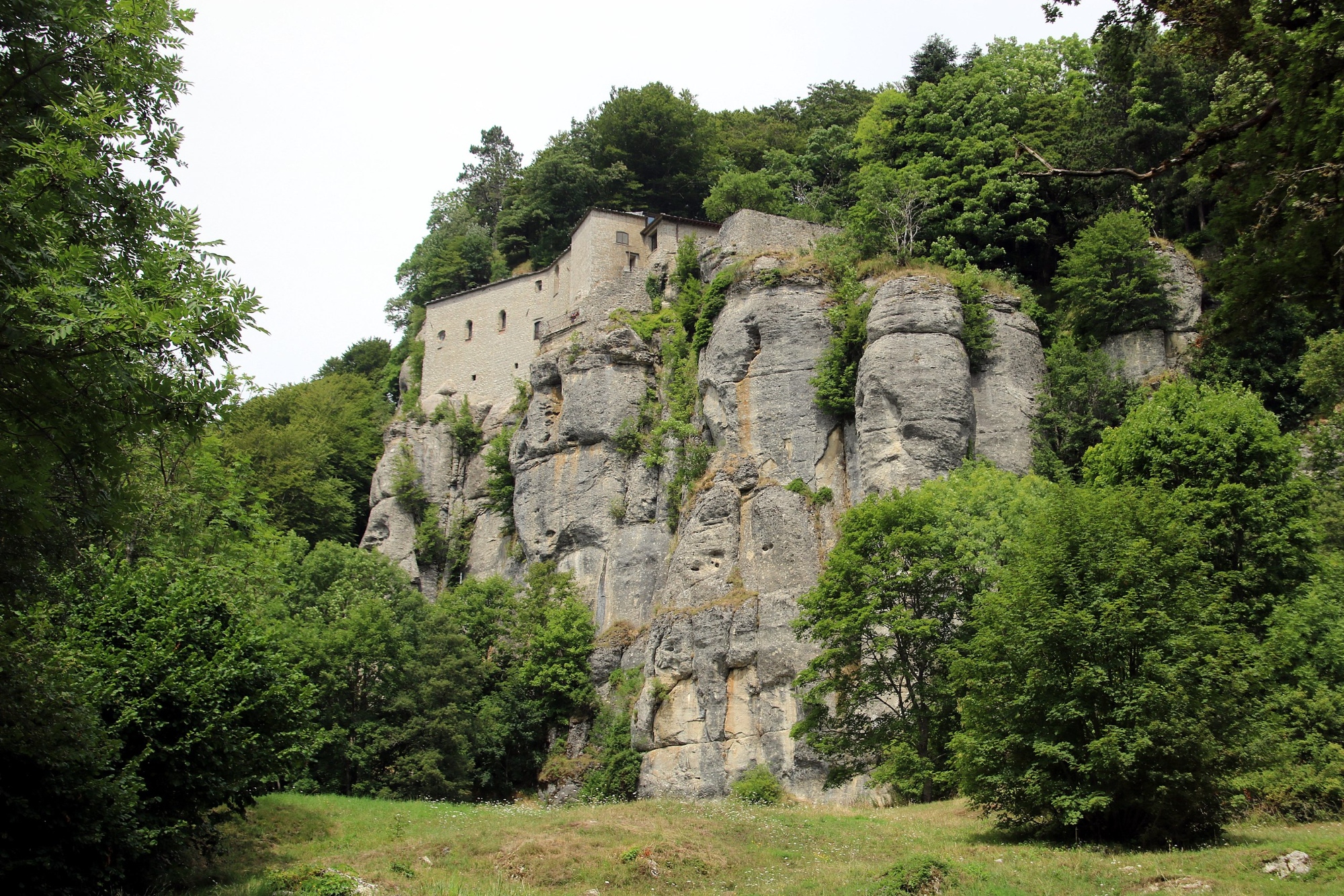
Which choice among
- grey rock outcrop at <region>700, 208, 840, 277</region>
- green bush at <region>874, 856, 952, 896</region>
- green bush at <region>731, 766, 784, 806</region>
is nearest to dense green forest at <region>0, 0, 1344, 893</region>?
grey rock outcrop at <region>700, 208, 840, 277</region>

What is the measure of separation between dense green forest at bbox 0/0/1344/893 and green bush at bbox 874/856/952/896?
3.79 metres

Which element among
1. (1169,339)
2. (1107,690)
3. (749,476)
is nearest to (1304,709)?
(1107,690)

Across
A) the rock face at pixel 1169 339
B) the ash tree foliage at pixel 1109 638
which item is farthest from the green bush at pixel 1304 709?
the rock face at pixel 1169 339

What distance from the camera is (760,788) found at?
3388 cm

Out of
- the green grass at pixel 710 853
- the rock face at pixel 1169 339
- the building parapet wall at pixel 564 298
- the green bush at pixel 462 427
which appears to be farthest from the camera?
the green bush at pixel 462 427

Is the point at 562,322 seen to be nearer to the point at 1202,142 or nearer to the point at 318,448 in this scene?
the point at 318,448

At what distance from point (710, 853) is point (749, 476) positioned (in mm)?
21917

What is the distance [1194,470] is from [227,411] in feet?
81.9

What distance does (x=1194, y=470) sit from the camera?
28.5 m

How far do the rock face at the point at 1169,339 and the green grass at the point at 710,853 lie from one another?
67.2 feet

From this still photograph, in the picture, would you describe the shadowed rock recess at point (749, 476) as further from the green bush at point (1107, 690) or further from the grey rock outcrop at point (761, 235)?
the green bush at point (1107, 690)

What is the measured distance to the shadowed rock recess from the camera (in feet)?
123

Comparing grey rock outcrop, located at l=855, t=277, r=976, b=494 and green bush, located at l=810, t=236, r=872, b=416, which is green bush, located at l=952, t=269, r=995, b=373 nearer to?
grey rock outcrop, located at l=855, t=277, r=976, b=494

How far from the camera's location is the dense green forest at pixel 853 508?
11.3 meters
